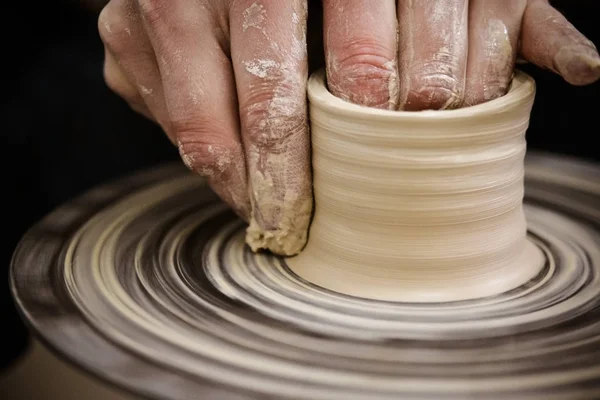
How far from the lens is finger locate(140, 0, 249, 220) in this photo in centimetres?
102

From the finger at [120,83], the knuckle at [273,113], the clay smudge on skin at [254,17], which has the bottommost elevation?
the finger at [120,83]

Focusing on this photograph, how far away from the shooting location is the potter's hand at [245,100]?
968mm

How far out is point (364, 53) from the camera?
0.94 meters

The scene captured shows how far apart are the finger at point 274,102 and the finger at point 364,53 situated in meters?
0.05


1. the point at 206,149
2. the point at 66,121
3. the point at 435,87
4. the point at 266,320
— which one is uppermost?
the point at 435,87

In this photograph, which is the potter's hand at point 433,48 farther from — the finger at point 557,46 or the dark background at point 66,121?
the dark background at point 66,121

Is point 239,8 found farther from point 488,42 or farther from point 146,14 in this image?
point 488,42

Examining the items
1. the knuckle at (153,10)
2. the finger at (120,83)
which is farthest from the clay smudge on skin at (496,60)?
the finger at (120,83)

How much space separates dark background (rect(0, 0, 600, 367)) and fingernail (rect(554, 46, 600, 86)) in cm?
85

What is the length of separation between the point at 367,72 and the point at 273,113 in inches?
5.4

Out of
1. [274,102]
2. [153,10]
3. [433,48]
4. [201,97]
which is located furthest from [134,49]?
[433,48]

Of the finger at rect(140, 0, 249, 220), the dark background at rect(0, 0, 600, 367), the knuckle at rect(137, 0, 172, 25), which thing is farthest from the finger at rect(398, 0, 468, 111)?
the dark background at rect(0, 0, 600, 367)

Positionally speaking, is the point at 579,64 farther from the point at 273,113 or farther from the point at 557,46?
the point at 273,113

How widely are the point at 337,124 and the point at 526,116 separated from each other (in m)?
0.27
